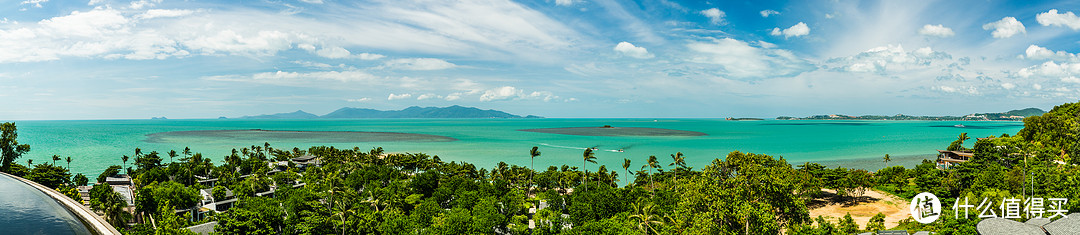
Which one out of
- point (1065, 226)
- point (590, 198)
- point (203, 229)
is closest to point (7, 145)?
point (203, 229)

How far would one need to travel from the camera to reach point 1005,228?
69.9 feet

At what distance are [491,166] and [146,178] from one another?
45206 millimetres

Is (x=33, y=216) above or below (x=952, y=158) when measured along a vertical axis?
above

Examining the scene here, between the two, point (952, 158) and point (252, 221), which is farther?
point (952, 158)

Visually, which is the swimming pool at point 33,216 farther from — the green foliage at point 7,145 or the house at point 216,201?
the green foliage at point 7,145

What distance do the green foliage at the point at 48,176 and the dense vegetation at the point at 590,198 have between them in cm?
14

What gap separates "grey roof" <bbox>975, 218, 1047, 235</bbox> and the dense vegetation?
734 mm

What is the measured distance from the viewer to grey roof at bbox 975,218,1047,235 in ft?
67.1

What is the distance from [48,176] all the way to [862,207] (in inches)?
3433

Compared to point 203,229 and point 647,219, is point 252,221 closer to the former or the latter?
point 203,229

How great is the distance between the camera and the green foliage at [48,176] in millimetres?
48625

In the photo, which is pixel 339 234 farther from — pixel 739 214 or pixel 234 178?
pixel 234 178

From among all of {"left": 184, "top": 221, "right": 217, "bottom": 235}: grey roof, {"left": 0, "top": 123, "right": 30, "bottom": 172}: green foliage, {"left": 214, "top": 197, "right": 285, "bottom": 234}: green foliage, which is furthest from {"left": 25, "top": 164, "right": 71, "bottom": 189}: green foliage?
{"left": 214, "top": 197, "right": 285, "bottom": 234}: green foliage

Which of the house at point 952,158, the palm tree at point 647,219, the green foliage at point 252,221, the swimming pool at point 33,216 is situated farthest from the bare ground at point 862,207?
the swimming pool at point 33,216
